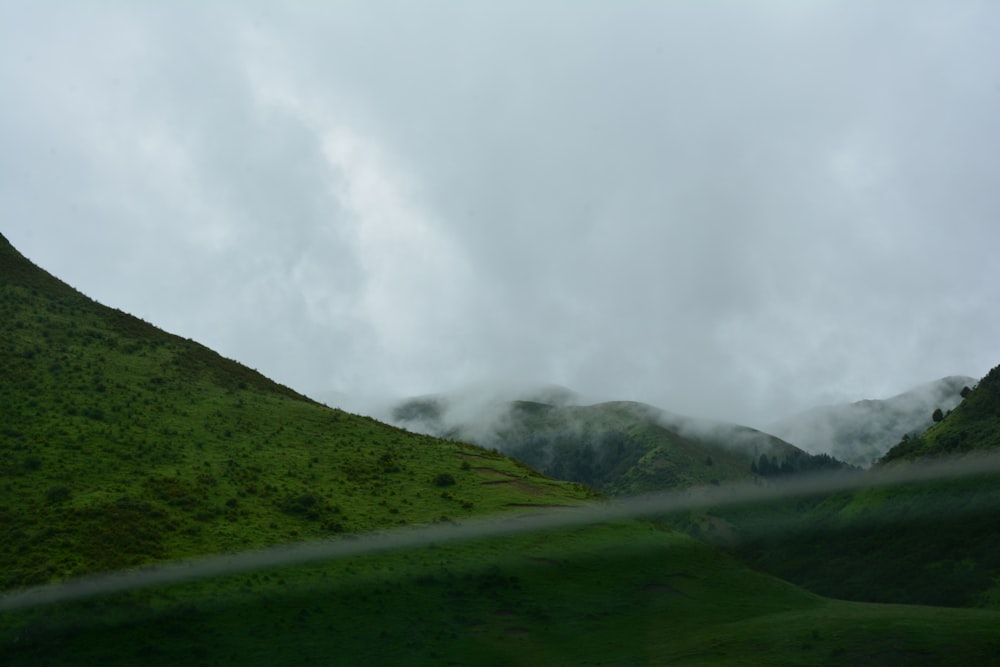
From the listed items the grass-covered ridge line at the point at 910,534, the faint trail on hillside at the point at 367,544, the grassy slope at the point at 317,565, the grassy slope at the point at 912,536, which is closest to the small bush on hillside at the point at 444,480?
the grassy slope at the point at 317,565

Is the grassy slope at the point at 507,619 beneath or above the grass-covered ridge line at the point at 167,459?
beneath

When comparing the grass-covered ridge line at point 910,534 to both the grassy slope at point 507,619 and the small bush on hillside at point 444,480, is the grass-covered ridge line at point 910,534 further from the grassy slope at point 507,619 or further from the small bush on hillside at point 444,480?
the small bush on hillside at point 444,480

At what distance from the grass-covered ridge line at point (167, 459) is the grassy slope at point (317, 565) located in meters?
0.18

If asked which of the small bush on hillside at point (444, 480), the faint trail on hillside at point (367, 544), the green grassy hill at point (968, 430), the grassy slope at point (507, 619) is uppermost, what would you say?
the green grassy hill at point (968, 430)

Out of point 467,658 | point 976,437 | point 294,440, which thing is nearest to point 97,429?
point 294,440

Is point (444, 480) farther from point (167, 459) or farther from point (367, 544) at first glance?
point (167, 459)

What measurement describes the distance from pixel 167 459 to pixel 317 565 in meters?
15.4

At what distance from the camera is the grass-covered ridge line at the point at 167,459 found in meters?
44.7

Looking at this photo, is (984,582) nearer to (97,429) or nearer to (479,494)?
(479,494)

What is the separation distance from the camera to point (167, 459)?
55188mm

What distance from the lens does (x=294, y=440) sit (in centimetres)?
6625

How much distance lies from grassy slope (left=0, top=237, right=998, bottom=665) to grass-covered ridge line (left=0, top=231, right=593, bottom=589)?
0.18 m

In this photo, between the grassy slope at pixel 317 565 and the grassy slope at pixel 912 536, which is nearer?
the grassy slope at pixel 317 565

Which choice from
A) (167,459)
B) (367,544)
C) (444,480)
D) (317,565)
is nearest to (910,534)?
(444,480)
